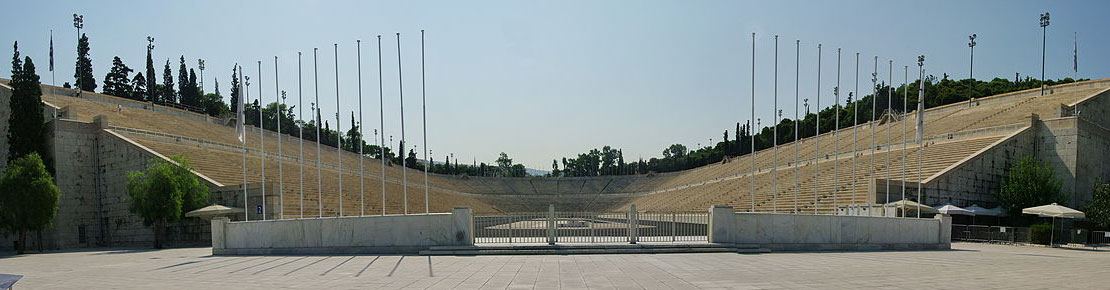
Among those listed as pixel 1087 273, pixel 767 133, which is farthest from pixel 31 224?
pixel 767 133

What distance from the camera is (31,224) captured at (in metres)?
28.9

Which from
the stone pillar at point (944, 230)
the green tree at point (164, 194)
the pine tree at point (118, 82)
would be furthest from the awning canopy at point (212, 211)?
the pine tree at point (118, 82)

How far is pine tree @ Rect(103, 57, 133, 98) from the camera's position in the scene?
79.4 metres

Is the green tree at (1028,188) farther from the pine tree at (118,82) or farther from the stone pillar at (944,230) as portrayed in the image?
the pine tree at (118,82)

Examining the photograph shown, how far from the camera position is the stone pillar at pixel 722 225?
19703mm

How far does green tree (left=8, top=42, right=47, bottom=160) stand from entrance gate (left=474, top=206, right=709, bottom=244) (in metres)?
26.1

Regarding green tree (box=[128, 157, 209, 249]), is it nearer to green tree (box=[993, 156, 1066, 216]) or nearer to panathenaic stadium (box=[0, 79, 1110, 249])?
panathenaic stadium (box=[0, 79, 1110, 249])

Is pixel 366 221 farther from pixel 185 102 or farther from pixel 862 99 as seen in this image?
pixel 862 99

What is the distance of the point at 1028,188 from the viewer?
3138cm

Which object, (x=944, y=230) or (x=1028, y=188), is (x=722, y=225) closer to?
(x=944, y=230)

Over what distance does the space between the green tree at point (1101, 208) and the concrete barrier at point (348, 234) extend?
29.6 metres

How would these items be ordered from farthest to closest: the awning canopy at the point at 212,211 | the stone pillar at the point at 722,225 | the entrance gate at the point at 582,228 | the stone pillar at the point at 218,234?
the awning canopy at the point at 212,211
the stone pillar at the point at 218,234
the entrance gate at the point at 582,228
the stone pillar at the point at 722,225

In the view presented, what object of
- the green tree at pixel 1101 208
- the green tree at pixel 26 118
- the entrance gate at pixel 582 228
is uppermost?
the green tree at pixel 26 118

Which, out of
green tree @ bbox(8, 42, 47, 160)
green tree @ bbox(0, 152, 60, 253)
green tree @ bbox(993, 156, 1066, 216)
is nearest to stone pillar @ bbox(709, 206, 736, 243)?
green tree @ bbox(993, 156, 1066, 216)
